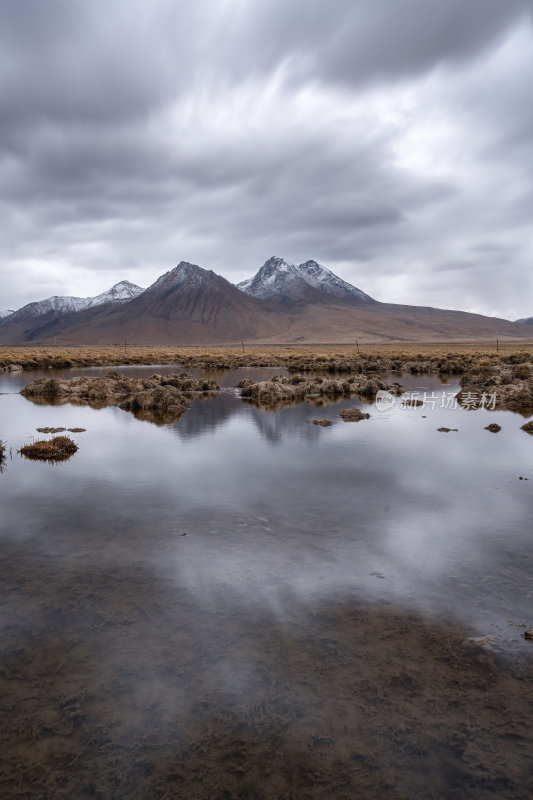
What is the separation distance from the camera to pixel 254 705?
4316 millimetres

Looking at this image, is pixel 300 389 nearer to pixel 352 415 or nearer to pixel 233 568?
pixel 352 415

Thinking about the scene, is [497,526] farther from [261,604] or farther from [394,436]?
[394,436]

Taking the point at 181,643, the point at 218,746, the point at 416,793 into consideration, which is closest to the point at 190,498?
the point at 181,643

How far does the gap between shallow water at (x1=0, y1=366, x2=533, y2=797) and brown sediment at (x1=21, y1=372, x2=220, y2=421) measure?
8784 millimetres

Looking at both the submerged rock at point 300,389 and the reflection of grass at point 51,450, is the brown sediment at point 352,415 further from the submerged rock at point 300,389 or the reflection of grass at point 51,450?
the reflection of grass at point 51,450

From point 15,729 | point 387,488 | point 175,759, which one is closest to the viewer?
point 175,759

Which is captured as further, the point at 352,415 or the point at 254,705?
the point at 352,415

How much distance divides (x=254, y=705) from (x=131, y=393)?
88.9ft

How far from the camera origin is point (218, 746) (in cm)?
392

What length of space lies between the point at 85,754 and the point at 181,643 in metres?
1.44

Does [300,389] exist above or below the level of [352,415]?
above

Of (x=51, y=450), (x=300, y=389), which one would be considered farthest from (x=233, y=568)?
(x=300, y=389)

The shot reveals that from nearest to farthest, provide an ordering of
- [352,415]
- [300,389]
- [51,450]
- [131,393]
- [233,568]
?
[233,568]
[51,450]
[352,415]
[300,389]
[131,393]

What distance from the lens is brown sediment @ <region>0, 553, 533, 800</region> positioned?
11.9 feet
